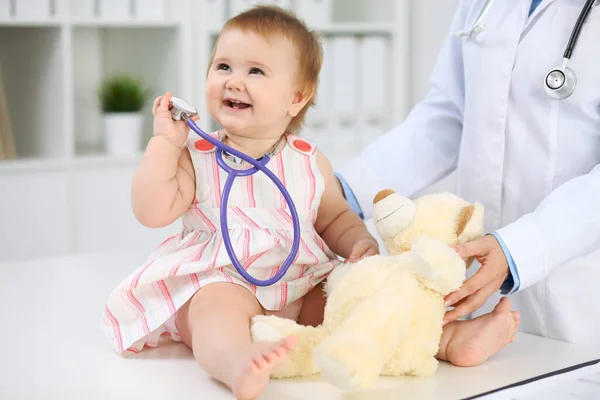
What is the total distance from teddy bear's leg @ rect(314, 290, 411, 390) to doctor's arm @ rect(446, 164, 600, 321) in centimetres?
12

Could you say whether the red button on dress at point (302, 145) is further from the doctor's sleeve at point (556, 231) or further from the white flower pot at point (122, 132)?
the white flower pot at point (122, 132)

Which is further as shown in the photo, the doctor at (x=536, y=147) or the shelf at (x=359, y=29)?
the shelf at (x=359, y=29)

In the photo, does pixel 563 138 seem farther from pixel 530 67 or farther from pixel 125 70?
pixel 125 70

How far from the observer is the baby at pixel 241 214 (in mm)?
967

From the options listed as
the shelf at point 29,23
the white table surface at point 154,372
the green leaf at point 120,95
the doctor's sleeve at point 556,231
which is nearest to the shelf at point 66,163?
the green leaf at point 120,95

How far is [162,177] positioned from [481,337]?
1.41 ft

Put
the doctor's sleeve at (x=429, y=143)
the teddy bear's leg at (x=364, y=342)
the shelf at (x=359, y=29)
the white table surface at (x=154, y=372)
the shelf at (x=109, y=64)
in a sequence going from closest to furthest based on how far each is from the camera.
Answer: the teddy bear's leg at (x=364, y=342)
the white table surface at (x=154, y=372)
the doctor's sleeve at (x=429, y=143)
the shelf at (x=109, y=64)
the shelf at (x=359, y=29)

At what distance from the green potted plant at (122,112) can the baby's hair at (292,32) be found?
179 cm

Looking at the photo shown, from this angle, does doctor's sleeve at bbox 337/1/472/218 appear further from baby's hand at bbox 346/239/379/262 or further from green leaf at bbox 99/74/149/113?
green leaf at bbox 99/74/149/113

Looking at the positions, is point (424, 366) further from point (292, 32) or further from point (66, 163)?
point (66, 163)

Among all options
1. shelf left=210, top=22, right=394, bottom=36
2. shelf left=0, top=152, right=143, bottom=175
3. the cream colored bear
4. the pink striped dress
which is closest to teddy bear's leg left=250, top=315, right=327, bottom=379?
the cream colored bear

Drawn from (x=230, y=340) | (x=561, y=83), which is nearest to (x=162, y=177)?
(x=230, y=340)

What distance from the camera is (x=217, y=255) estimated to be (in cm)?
99

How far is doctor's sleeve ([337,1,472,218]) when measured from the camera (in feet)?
4.53
